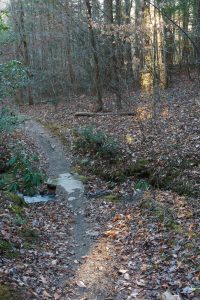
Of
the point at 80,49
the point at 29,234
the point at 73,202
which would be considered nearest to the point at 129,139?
the point at 73,202

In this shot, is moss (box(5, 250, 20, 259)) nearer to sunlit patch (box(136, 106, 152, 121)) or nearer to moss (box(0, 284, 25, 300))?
moss (box(0, 284, 25, 300))

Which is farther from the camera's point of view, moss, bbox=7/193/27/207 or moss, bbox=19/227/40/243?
moss, bbox=7/193/27/207

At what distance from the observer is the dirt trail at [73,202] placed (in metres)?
6.59

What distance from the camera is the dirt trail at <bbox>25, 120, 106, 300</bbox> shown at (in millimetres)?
6586

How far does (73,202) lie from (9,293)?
5988 mm

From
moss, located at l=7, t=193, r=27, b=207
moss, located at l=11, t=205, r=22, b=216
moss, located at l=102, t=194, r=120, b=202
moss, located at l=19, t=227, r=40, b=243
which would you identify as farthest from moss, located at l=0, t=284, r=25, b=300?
moss, located at l=102, t=194, r=120, b=202

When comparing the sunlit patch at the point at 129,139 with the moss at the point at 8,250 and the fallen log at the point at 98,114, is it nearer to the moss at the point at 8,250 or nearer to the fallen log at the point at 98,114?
the fallen log at the point at 98,114

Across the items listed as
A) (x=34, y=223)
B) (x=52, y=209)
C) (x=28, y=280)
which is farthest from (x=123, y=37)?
(x=28, y=280)

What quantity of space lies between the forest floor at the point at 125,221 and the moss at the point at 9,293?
0.22m

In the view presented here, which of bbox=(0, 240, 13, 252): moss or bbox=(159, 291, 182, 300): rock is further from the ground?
bbox=(0, 240, 13, 252): moss

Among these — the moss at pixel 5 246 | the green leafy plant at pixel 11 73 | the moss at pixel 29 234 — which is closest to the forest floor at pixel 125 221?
the moss at pixel 29 234

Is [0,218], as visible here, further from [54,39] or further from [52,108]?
[54,39]

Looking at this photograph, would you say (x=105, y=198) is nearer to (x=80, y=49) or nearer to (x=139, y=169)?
(x=139, y=169)

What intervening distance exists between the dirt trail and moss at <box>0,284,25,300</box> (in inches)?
35.9
